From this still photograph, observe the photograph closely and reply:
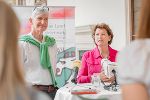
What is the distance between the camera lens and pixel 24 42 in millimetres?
3570

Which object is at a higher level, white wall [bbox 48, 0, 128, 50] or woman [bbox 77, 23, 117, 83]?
white wall [bbox 48, 0, 128, 50]

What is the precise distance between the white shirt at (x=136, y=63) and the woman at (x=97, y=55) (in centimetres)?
281

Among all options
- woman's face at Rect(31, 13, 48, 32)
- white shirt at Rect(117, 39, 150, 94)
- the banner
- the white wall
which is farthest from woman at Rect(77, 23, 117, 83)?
white shirt at Rect(117, 39, 150, 94)

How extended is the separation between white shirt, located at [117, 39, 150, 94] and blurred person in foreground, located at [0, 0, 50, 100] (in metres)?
0.30

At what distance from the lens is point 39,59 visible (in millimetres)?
3557

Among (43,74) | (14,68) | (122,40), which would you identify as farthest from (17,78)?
(122,40)

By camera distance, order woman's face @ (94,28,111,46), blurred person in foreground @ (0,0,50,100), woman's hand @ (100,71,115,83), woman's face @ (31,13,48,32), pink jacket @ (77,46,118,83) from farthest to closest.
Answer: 1. woman's face @ (94,28,111,46)
2. pink jacket @ (77,46,118,83)
3. woman's face @ (31,13,48,32)
4. woman's hand @ (100,71,115,83)
5. blurred person in foreground @ (0,0,50,100)

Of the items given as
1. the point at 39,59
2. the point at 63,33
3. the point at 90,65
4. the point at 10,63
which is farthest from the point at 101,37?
the point at 10,63

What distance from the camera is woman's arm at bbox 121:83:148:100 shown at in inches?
41.7

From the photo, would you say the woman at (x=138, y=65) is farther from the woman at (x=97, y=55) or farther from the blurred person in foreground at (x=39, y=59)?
the woman at (x=97, y=55)

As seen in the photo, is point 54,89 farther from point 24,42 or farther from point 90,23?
point 90,23

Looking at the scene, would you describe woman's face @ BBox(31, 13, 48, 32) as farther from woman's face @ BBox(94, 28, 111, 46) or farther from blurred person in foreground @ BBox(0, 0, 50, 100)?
blurred person in foreground @ BBox(0, 0, 50, 100)

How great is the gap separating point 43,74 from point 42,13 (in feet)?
2.55

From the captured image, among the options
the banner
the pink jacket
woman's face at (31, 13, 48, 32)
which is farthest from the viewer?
the banner
